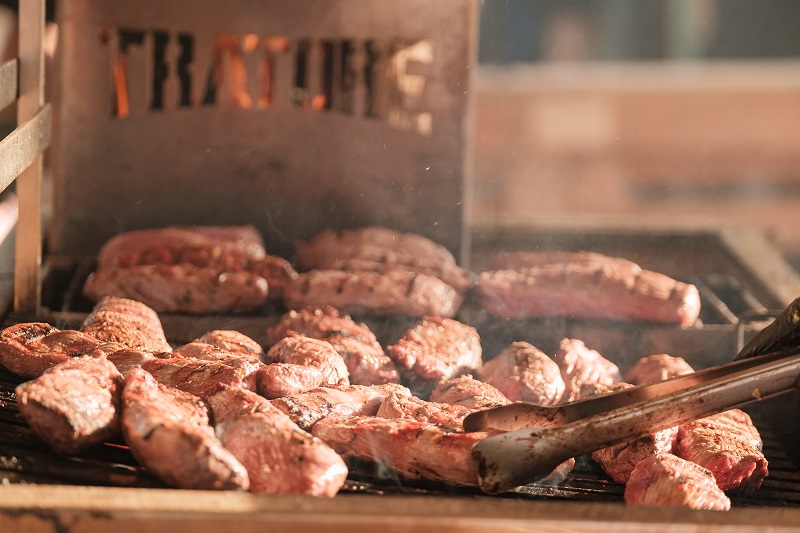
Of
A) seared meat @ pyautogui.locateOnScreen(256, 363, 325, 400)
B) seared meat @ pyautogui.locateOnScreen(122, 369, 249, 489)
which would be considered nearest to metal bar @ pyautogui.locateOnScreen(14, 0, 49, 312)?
seared meat @ pyautogui.locateOnScreen(256, 363, 325, 400)

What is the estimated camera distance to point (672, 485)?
2229mm

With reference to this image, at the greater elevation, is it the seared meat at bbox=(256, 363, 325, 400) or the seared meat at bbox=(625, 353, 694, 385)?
the seared meat at bbox=(256, 363, 325, 400)

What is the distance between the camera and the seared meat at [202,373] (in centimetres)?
254

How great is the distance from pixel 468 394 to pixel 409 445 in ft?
1.49

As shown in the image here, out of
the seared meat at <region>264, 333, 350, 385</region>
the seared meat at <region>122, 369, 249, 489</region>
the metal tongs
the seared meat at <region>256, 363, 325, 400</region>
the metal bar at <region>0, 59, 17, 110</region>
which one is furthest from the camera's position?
the metal bar at <region>0, 59, 17, 110</region>

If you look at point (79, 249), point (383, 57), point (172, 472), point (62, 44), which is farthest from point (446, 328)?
point (62, 44)

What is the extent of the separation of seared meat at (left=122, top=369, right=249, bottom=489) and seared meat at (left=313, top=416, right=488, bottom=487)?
348 mm

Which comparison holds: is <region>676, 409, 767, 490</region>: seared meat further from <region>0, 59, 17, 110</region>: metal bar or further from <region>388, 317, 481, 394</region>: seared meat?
<region>0, 59, 17, 110</region>: metal bar

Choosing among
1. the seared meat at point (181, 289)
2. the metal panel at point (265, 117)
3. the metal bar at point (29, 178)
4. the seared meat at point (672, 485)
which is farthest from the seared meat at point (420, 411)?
the metal panel at point (265, 117)

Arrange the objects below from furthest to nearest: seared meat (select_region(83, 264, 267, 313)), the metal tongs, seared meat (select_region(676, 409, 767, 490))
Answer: seared meat (select_region(83, 264, 267, 313)) → seared meat (select_region(676, 409, 767, 490)) → the metal tongs

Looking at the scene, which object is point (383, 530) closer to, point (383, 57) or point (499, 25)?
point (383, 57)

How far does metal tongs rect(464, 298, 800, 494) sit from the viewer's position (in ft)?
7.03

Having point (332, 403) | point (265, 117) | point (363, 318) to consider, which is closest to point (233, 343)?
point (332, 403)

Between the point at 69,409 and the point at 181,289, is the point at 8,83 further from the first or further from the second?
the point at 69,409
